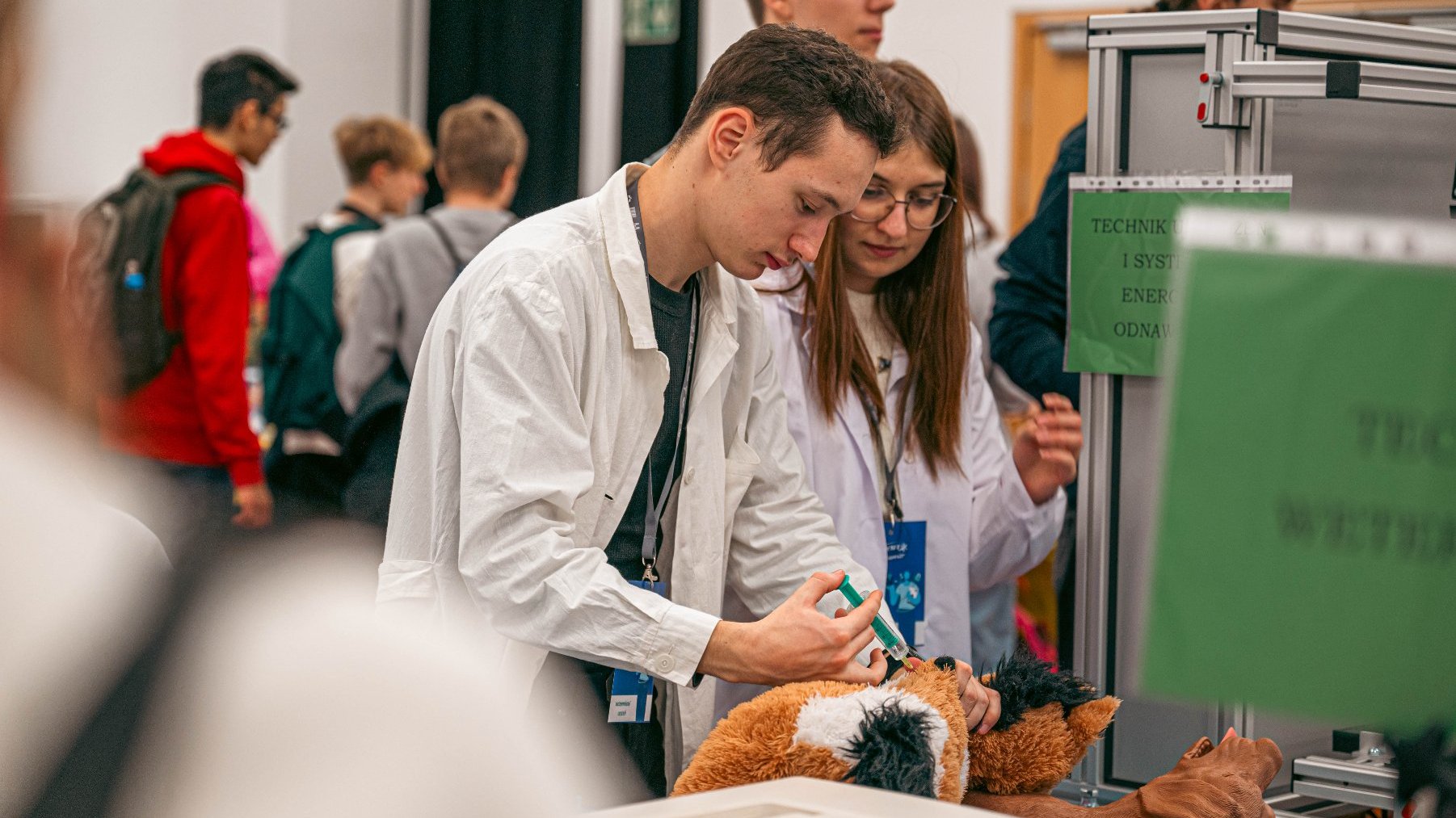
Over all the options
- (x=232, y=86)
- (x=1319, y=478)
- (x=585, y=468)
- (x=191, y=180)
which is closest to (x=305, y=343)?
(x=232, y=86)

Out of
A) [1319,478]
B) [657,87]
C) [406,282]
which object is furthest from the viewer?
[657,87]

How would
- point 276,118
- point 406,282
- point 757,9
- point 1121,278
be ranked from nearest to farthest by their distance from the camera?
point 1121,278
point 757,9
point 406,282
point 276,118

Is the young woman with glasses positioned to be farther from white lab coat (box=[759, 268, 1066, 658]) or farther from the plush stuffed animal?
the plush stuffed animal

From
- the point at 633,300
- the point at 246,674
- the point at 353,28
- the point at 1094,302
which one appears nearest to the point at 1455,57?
the point at 1094,302

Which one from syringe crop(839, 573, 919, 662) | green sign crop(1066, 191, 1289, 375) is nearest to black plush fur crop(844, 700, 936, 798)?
syringe crop(839, 573, 919, 662)

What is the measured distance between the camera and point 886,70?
2.06 meters

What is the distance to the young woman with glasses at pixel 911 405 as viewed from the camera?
2.00 meters

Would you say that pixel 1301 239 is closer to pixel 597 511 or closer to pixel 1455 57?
pixel 597 511

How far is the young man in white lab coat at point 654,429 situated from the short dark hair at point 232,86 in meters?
2.37

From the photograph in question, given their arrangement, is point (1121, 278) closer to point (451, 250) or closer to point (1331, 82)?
point (1331, 82)

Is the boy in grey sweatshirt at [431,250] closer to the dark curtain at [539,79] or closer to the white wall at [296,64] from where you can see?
the white wall at [296,64]

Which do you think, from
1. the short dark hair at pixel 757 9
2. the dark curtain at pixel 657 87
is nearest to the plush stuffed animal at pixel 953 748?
the short dark hair at pixel 757 9

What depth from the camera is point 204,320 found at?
3312 mm

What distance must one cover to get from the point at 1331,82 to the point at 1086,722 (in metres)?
0.83
